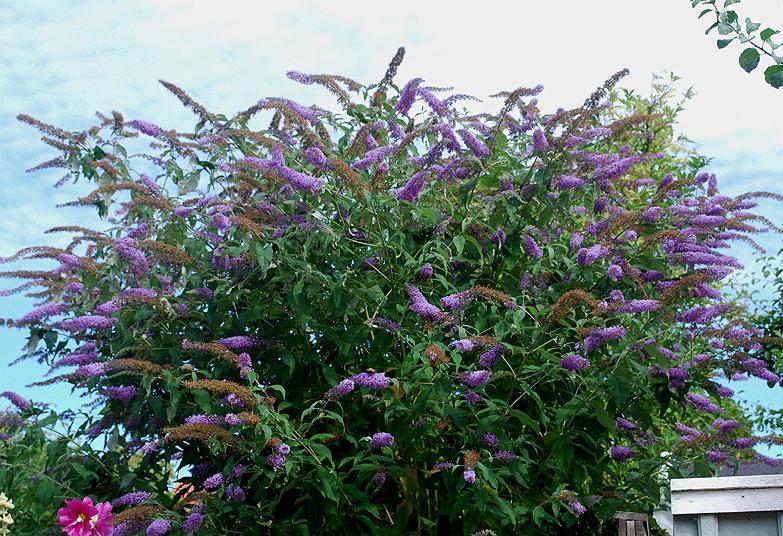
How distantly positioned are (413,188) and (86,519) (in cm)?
203

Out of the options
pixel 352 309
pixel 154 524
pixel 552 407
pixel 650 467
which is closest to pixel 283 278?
pixel 352 309

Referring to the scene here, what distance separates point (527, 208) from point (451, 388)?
119 centimetres

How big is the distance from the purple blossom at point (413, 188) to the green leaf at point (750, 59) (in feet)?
5.28

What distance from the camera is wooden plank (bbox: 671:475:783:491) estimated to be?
12.9 feet

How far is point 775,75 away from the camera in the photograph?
2857mm

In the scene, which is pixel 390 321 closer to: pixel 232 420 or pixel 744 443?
pixel 232 420

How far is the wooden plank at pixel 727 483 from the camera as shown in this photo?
3.94 m

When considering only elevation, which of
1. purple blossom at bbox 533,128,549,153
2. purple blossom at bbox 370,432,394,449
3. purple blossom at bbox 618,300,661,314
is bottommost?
purple blossom at bbox 370,432,394,449

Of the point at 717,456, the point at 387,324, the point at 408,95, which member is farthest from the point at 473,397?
the point at 408,95

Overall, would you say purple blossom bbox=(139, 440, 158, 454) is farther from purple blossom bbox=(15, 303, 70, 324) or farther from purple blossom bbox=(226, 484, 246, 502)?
purple blossom bbox=(15, 303, 70, 324)

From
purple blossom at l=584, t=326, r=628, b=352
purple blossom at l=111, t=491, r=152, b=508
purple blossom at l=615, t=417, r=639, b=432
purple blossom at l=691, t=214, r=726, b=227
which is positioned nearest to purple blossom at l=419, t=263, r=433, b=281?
purple blossom at l=584, t=326, r=628, b=352

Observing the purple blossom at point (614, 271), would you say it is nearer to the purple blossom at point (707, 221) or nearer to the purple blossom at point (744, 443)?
the purple blossom at point (707, 221)

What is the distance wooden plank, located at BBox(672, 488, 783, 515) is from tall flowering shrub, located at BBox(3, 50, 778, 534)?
47 cm

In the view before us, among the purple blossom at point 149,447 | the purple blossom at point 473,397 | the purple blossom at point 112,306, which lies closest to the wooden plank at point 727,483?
the purple blossom at point 473,397
